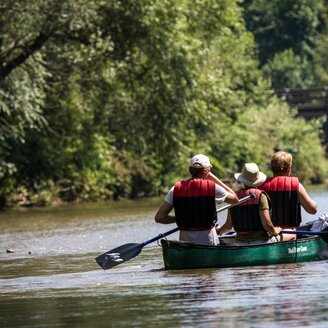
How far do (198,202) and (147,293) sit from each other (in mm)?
2583

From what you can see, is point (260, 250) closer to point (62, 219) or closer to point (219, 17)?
point (62, 219)

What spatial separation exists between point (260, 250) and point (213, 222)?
0.68 metres

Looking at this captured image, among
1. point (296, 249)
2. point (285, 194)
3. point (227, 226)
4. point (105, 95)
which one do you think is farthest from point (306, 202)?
point (105, 95)

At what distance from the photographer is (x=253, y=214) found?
18797 millimetres

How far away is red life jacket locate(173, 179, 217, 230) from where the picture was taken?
18453mm

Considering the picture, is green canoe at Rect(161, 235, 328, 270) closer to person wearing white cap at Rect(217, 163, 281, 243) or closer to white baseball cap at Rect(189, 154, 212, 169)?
person wearing white cap at Rect(217, 163, 281, 243)

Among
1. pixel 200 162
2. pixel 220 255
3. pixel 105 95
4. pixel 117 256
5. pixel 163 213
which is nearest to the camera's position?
pixel 200 162

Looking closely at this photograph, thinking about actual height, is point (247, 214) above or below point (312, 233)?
above

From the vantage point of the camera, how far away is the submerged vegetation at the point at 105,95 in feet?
124

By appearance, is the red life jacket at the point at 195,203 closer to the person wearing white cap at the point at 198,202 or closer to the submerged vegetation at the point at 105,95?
the person wearing white cap at the point at 198,202

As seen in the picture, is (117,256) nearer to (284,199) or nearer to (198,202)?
(198,202)

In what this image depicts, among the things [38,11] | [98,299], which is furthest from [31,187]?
[98,299]

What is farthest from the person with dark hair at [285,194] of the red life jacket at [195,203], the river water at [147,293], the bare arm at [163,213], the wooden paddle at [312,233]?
the bare arm at [163,213]

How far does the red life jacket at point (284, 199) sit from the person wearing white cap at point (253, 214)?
0.85 feet
